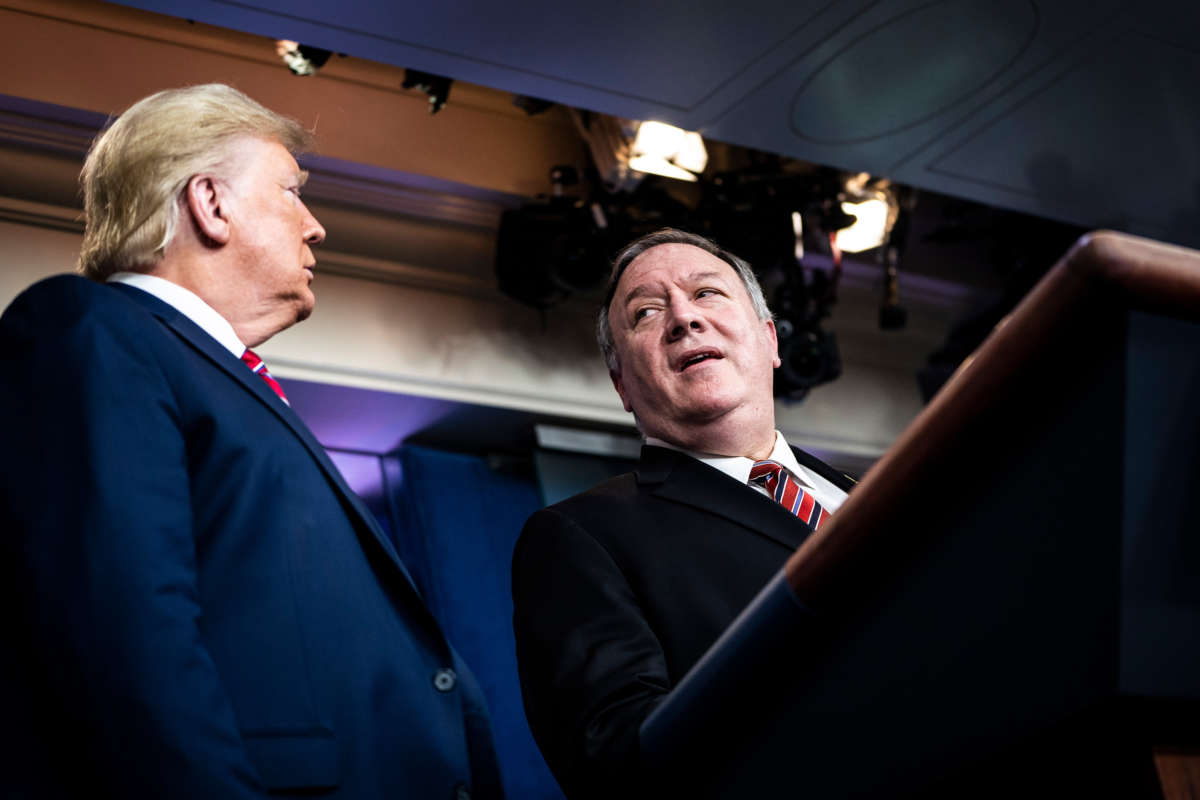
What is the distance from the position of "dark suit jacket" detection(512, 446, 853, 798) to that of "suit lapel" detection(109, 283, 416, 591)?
0.54 feet

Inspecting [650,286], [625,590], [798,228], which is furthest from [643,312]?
[798,228]

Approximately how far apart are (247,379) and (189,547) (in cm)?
25

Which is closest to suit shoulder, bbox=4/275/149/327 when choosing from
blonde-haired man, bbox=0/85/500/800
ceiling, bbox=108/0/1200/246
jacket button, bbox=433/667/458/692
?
blonde-haired man, bbox=0/85/500/800

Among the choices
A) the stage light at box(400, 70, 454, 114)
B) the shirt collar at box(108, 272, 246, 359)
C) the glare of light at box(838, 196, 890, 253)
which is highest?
the glare of light at box(838, 196, 890, 253)

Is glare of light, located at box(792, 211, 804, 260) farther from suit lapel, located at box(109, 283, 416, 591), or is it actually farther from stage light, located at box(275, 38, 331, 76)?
suit lapel, located at box(109, 283, 416, 591)

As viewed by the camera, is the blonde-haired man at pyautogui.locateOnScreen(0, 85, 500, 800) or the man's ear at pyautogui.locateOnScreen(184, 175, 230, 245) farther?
the man's ear at pyautogui.locateOnScreen(184, 175, 230, 245)

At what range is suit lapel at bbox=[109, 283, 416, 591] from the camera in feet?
4.04

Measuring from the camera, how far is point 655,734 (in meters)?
0.82

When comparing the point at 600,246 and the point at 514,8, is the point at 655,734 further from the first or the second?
the point at 600,246

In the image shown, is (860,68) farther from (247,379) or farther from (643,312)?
(247,379)

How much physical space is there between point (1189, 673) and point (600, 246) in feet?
11.3

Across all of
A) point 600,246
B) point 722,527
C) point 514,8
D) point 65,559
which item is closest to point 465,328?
point 600,246

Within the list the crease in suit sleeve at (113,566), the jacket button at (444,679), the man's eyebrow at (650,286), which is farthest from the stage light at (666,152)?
the crease in suit sleeve at (113,566)

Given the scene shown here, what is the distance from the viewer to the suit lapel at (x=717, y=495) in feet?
4.31
